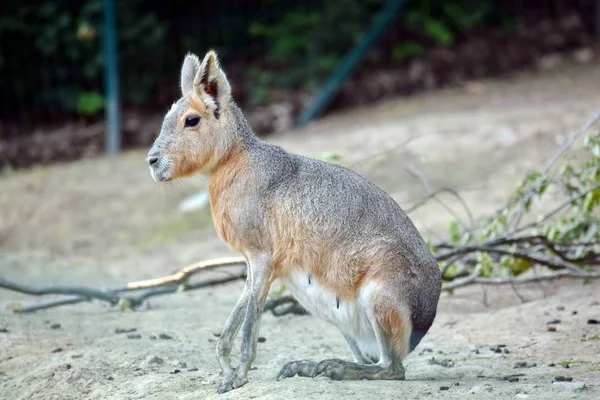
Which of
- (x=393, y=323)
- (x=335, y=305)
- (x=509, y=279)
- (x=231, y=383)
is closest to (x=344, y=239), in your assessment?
(x=335, y=305)

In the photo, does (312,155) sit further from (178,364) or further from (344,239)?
(344,239)

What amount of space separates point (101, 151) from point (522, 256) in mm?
6798

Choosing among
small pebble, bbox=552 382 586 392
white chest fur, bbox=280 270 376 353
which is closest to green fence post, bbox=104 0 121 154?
white chest fur, bbox=280 270 376 353

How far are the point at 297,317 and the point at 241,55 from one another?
23.9 ft

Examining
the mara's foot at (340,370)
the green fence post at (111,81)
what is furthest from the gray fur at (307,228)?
the green fence post at (111,81)

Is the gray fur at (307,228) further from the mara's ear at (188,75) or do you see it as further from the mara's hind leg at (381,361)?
the mara's ear at (188,75)

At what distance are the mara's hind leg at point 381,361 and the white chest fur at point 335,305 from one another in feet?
0.24

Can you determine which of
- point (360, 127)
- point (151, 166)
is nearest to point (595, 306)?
point (151, 166)

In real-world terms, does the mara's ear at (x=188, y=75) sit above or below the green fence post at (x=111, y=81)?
below

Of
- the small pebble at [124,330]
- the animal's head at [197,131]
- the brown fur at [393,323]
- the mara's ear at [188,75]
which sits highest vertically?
the mara's ear at [188,75]

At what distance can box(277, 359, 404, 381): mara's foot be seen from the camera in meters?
4.05

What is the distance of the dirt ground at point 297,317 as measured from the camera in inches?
170

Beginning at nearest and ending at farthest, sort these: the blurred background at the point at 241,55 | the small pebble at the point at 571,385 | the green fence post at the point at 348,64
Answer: the small pebble at the point at 571,385, the blurred background at the point at 241,55, the green fence post at the point at 348,64

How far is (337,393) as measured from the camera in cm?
375
